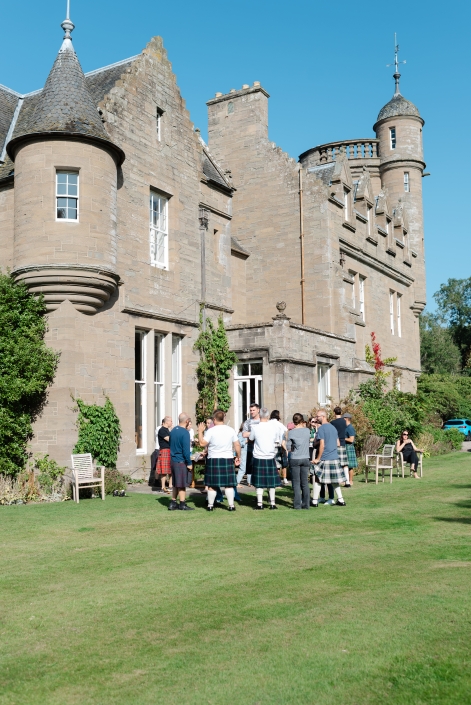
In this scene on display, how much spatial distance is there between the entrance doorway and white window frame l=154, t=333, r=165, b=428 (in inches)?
116

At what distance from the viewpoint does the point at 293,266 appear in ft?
88.0

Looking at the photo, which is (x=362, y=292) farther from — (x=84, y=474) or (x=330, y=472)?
(x=84, y=474)

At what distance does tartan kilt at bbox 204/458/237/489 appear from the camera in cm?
1245

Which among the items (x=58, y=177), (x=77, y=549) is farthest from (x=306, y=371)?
(x=77, y=549)

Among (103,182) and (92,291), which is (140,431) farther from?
(103,182)

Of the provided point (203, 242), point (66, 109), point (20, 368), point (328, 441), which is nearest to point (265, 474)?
point (328, 441)

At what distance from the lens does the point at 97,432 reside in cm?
1611

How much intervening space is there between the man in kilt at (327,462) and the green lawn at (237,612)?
75.1 inches

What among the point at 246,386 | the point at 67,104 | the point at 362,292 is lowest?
the point at 246,386

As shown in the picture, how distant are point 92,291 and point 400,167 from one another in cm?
2694

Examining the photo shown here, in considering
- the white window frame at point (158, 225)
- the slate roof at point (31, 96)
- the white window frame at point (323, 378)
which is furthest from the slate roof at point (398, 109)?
the white window frame at point (158, 225)

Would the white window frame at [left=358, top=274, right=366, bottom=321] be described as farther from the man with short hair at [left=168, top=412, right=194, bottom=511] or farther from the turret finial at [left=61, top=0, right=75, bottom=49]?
the man with short hair at [left=168, top=412, right=194, bottom=511]

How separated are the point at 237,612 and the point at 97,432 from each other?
10.5 meters

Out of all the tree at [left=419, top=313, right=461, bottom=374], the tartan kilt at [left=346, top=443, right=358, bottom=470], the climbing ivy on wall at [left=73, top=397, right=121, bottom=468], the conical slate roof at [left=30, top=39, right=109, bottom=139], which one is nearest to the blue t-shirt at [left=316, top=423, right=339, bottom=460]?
the tartan kilt at [left=346, top=443, right=358, bottom=470]
